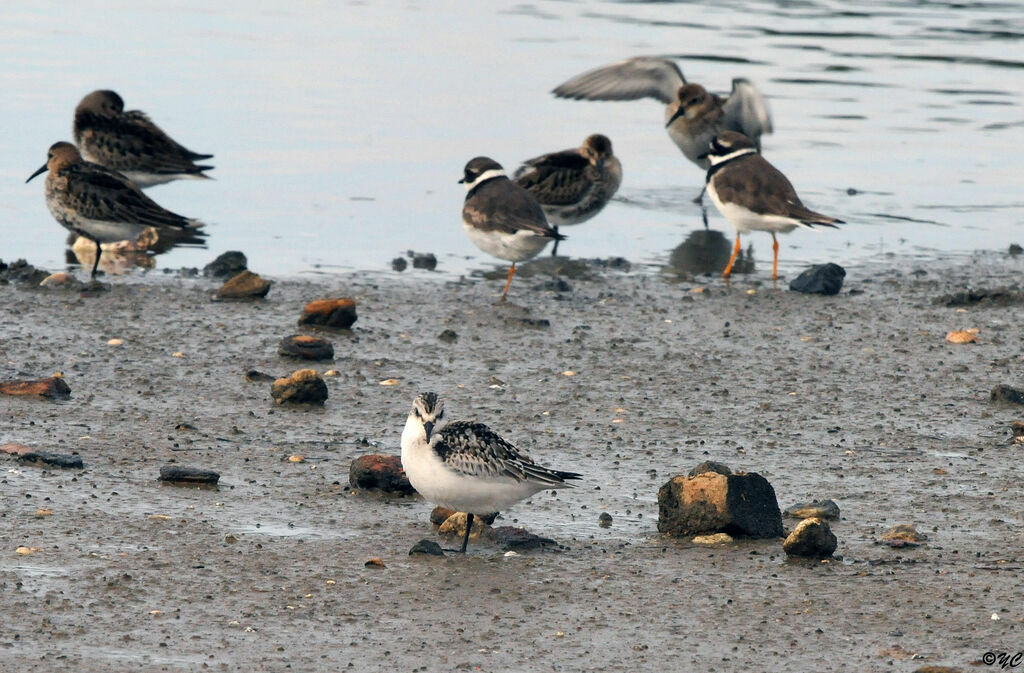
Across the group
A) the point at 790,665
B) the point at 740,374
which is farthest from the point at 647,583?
the point at 740,374

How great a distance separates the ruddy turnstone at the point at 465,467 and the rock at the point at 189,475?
980 mm

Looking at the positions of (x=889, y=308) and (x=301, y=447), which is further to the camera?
(x=889, y=308)

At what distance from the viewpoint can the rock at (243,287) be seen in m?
11.1

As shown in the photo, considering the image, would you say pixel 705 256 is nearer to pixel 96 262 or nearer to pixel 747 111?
pixel 747 111

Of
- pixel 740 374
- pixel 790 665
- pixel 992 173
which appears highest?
pixel 992 173

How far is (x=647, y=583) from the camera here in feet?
20.2

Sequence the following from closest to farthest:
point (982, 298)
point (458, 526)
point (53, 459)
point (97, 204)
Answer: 1. point (458, 526)
2. point (53, 459)
3. point (982, 298)
4. point (97, 204)

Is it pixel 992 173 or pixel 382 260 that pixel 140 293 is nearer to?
pixel 382 260

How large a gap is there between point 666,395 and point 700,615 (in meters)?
3.38

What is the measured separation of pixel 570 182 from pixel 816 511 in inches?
283

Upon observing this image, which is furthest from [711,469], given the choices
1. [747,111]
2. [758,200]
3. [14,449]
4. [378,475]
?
→ [747,111]

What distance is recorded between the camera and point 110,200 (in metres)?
12.4

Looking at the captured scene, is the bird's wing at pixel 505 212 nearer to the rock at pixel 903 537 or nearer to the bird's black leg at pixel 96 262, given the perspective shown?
the bird's black leg at pixel 96 262

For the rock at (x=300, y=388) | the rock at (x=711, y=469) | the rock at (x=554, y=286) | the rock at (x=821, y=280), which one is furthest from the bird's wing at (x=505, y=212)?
the rock at (x=711, y=469)
